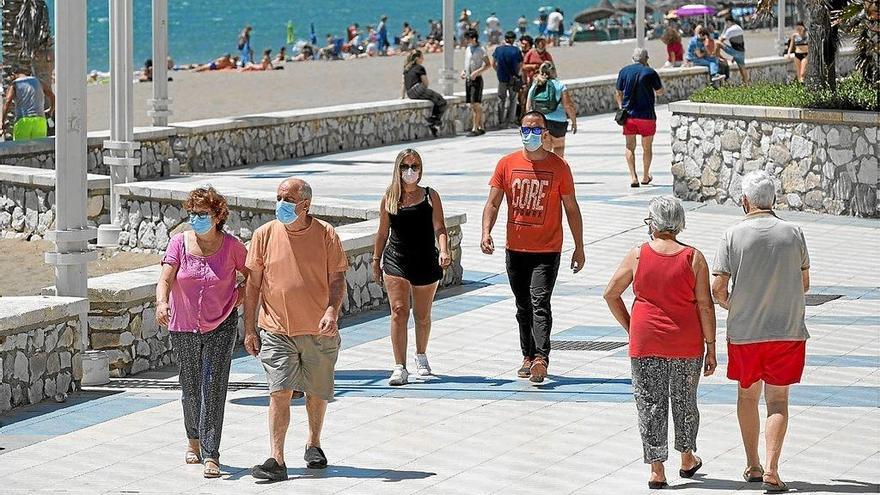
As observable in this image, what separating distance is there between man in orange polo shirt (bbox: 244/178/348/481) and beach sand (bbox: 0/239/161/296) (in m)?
8.06

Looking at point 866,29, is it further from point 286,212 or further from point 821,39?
point 286,212

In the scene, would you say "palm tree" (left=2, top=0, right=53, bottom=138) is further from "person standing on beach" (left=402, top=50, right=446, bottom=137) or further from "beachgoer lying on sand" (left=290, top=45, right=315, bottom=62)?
"beachgoer lying on sand" (left=290, top=45, right=315, bottom=62)

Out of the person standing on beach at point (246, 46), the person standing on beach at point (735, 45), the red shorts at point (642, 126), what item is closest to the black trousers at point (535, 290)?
the red shorts at point (642, 126)

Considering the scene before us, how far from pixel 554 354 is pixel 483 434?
7.50ft

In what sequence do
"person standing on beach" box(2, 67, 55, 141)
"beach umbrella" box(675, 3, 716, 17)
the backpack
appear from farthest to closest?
"beach umbrella" box(675, 3, 716, 17), "person standing on beach" box(2, 67, 55, 141), the backpack

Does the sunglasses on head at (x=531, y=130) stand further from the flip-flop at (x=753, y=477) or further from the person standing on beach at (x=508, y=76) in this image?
the person standing on beach at (x=508, y=76)

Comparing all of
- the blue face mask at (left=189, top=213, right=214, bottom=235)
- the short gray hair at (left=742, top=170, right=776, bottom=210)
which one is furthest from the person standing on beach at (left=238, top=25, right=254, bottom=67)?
the short gray hair at (left=742, top=170, right=776, bottom=210)

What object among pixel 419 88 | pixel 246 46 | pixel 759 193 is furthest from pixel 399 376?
pixel 246 46

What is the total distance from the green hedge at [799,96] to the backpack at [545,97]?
2.02m

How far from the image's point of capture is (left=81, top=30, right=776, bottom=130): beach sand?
36500 mm

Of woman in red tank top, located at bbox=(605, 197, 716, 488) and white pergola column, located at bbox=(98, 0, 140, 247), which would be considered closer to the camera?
woman in red tank top, located at bbox=(605, 197, 716, 488)

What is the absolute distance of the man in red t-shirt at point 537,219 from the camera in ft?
33.9

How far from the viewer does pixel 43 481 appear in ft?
26.8

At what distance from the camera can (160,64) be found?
21578 mm
